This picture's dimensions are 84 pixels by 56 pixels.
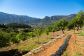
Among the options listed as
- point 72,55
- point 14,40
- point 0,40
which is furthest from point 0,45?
point 72,55

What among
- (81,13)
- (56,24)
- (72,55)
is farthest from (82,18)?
(72,55)

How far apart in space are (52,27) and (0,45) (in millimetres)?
64717

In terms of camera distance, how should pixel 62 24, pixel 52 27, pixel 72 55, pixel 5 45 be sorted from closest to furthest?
1. pixel 72 55
2. pixel 5 45
3. pixel 62 24
4. pixel 52 27

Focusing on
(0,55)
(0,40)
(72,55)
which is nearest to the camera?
(72,55)

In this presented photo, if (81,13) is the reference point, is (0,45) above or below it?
below

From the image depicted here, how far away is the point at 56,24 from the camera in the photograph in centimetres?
14712

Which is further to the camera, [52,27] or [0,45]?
[52,27]

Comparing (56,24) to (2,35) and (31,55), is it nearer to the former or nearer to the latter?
(2,35)

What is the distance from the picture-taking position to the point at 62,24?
471 feet

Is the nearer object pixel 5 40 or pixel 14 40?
pixel 5 40

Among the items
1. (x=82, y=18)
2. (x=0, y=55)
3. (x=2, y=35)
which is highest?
(x=82, y=18)

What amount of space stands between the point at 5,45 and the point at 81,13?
1892 inches

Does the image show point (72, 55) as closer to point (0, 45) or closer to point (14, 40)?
point (0, 45)

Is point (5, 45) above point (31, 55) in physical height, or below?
below
